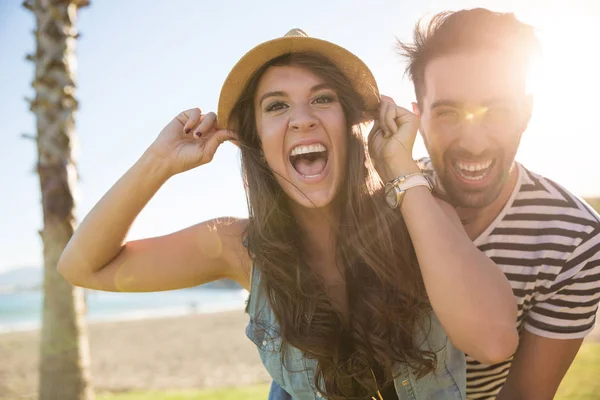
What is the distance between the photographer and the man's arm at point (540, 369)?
3.21 metres

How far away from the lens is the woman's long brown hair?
2.80 meters

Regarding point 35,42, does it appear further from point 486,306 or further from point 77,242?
point 486,306

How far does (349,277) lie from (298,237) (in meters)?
0.42

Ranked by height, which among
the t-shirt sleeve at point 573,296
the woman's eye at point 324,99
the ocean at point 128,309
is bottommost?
the ocean at point 128,309

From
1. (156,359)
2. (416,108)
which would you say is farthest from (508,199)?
(156,359)

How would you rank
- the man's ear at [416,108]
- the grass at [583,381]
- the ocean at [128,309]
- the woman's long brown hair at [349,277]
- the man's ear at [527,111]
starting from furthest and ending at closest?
1. the ocean at [128,309]
2. the grass at [583,381]
3. the man's ear at [416,108]
4. the man's ear at [527,111]
5. the woman's long brown hair at [349,277]

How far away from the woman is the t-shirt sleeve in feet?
2.30

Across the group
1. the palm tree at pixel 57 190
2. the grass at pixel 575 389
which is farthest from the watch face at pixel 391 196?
the grass at pixel 575 389

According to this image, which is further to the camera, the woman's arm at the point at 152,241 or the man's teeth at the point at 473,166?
the man's teeth at the point at 473,166

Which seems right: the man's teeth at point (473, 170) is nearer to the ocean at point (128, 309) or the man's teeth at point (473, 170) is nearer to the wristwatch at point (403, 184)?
the wristwatch at point (403, 184)

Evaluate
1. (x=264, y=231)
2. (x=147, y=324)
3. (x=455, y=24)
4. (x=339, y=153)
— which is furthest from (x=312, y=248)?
(x=147, y=324)

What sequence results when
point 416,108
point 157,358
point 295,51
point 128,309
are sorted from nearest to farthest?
point 295,51, point 416,108, point 157,358, point 128,309

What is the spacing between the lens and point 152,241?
3.13 m

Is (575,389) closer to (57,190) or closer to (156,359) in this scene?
(57,190)
